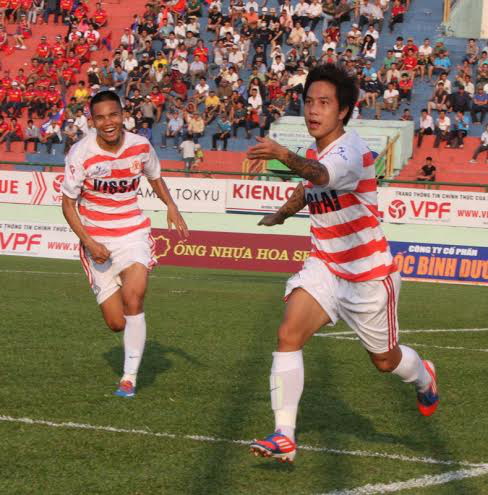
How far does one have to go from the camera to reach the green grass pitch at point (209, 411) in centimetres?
575

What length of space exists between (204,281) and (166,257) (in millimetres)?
3354

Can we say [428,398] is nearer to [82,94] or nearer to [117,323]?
[117,323]

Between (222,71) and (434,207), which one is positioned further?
(222,71)

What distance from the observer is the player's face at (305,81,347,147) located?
604 centimetres

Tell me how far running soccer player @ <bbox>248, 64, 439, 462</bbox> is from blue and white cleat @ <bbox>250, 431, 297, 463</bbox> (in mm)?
71

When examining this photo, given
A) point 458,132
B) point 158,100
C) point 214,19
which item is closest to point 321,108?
point 458,132

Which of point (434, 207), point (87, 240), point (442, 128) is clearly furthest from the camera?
point (442, 128)

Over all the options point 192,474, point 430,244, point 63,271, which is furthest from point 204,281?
point 192,474

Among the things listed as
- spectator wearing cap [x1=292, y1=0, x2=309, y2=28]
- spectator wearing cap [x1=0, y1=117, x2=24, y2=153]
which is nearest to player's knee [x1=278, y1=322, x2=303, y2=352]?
spectator wearing cap [x1=0, y1=117, x2=24, y2=153]

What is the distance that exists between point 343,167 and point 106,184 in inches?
119

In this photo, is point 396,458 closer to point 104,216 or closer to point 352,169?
point 352,169

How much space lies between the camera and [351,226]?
6234 mm

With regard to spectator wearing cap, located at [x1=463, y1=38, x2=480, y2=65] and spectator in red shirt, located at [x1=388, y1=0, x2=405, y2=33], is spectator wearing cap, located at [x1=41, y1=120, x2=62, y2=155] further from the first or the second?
spectator wearing cap, located at [x1=463, y1=38, x2=480, y2=65]

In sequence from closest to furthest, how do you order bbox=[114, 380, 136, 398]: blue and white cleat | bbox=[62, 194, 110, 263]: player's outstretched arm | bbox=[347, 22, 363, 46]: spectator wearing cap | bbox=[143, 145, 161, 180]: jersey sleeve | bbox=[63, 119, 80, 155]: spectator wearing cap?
bbox=[114, 380, 136, 398]: blue and white cleat < bbox=[62, 194, 110, 263]: player's outstretched arm < bbox=[143, 145, 161, 180]: jersey sleeve < bbox=[63, 119, 80, 155]: spectator wearing cap < bbox=[347, 22, 363, 46]: spectator wearing cap
